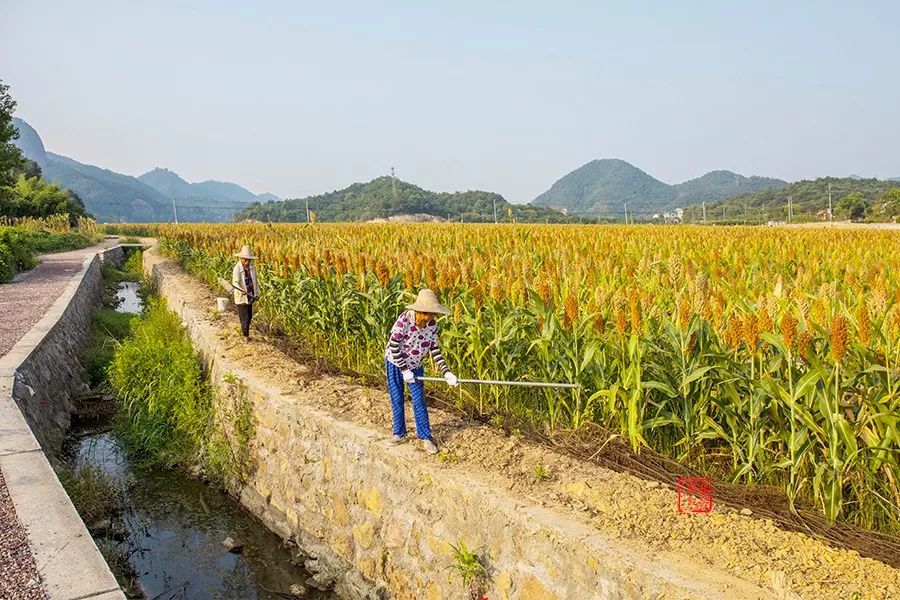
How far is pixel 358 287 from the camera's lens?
646cm

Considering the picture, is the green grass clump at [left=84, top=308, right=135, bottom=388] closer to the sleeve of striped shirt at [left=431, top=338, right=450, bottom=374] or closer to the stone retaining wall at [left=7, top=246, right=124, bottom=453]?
the stone retaining wall at [left=7, top=246, right=124, bottom=453]

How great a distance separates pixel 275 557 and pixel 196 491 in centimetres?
161

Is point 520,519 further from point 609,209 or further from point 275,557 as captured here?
point 609,209

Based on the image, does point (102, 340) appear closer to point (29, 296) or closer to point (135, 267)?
point (29, 296)

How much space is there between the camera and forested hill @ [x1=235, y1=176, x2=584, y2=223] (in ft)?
213

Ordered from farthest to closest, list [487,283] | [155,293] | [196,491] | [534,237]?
[155,293] → [534,237] → [196,491] → [487,283]

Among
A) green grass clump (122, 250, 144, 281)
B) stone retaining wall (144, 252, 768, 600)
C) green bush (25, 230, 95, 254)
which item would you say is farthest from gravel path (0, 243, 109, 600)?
stone retaining wall (144, 252, 768, 600)

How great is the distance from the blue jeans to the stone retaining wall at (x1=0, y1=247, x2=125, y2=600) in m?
1.84

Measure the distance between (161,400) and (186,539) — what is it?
228 cm

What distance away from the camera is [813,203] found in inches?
2186

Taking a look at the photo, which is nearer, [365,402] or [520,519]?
[520,519]

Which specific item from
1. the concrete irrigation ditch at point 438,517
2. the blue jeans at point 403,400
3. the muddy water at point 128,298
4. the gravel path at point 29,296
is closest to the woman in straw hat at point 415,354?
the blue jeans at point 403,400

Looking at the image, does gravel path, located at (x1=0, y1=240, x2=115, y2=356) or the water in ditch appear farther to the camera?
gravel path, located at (x1=0, y1=240, x2=115, y2=356)

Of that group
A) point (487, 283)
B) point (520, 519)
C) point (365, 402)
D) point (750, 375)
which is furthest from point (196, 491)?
point (750, 375)
